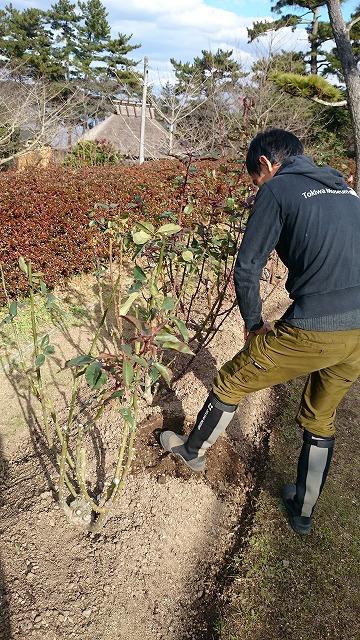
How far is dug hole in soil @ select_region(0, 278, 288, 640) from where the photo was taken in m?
1.63

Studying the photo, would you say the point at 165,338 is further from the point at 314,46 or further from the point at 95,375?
the point at 314,46

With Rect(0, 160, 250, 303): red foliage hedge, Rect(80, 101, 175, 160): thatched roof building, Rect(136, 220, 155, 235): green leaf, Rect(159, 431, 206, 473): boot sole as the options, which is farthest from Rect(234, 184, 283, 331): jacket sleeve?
Rect(80, 101, 175, 160): thatched roof building

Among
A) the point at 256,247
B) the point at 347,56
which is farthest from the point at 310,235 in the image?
the point at 347,56

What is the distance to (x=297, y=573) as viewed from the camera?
188cm

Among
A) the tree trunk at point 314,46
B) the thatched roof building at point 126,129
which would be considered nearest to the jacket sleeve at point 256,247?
the thatched roof building at point 126,129

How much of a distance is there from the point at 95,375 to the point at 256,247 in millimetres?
755

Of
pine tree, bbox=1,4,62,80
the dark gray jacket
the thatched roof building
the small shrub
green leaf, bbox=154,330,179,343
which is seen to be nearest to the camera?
green leaf, bbox=154,330,179,343

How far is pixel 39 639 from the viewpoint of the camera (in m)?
1.54

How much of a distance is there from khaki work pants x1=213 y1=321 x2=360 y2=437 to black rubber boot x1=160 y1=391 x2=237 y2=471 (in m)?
0.05

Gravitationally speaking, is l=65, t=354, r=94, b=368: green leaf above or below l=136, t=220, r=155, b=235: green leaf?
below

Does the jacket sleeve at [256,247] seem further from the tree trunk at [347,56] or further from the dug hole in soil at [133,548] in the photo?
the tree trunk at [347,56]

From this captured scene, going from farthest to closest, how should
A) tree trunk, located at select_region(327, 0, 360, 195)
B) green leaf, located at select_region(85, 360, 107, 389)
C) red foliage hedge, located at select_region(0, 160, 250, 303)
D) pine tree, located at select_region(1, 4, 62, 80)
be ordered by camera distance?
1. pine tree, located at select_region(1, 4, 62, 80)
2. tree trunk, located at select_region(327, 0, 360, 195)
3. red foliage hedge, located at select_region(0, 160, 250, 303)
4. green leaf, located at select_region(85, 360, 107, 389)

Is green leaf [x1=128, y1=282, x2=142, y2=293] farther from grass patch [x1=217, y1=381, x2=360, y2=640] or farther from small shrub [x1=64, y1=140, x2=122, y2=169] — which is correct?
small shrub [x1=64, y1=140, x2=122, y2=169]

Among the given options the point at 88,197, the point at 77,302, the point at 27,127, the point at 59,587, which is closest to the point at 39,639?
the point at 59,587
